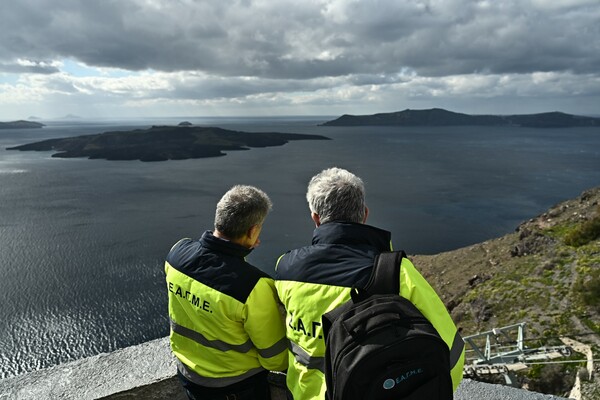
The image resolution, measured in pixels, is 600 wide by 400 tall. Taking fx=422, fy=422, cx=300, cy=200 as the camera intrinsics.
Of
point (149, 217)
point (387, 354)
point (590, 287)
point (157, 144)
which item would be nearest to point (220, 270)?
point (387, 354)

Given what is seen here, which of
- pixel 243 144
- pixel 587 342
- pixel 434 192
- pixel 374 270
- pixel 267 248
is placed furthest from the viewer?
pixel 243 144

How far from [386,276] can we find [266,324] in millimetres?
922

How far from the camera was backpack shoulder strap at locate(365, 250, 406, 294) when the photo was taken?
6.56ft

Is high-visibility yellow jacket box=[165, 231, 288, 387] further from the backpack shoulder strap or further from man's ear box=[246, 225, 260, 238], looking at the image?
the backpack shoulder strap

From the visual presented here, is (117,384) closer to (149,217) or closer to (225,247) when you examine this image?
(225,247)

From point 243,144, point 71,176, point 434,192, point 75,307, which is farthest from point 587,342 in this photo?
point 243,144

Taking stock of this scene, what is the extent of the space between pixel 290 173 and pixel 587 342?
79950mm

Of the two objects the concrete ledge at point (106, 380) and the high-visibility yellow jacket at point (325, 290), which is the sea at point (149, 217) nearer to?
the concrete ledge at point (106, 380)

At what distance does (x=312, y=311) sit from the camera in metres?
2.24

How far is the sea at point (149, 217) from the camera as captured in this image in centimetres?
3681

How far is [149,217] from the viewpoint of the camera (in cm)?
6303

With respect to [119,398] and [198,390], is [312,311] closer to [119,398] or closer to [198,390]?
[198,390]

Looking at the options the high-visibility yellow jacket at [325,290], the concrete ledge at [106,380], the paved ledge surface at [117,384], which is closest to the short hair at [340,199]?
the high-visibility yellow jacket at [325,290]

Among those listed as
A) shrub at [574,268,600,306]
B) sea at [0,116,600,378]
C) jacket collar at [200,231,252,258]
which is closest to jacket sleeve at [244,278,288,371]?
jacket collar at [200,231,252,258]
